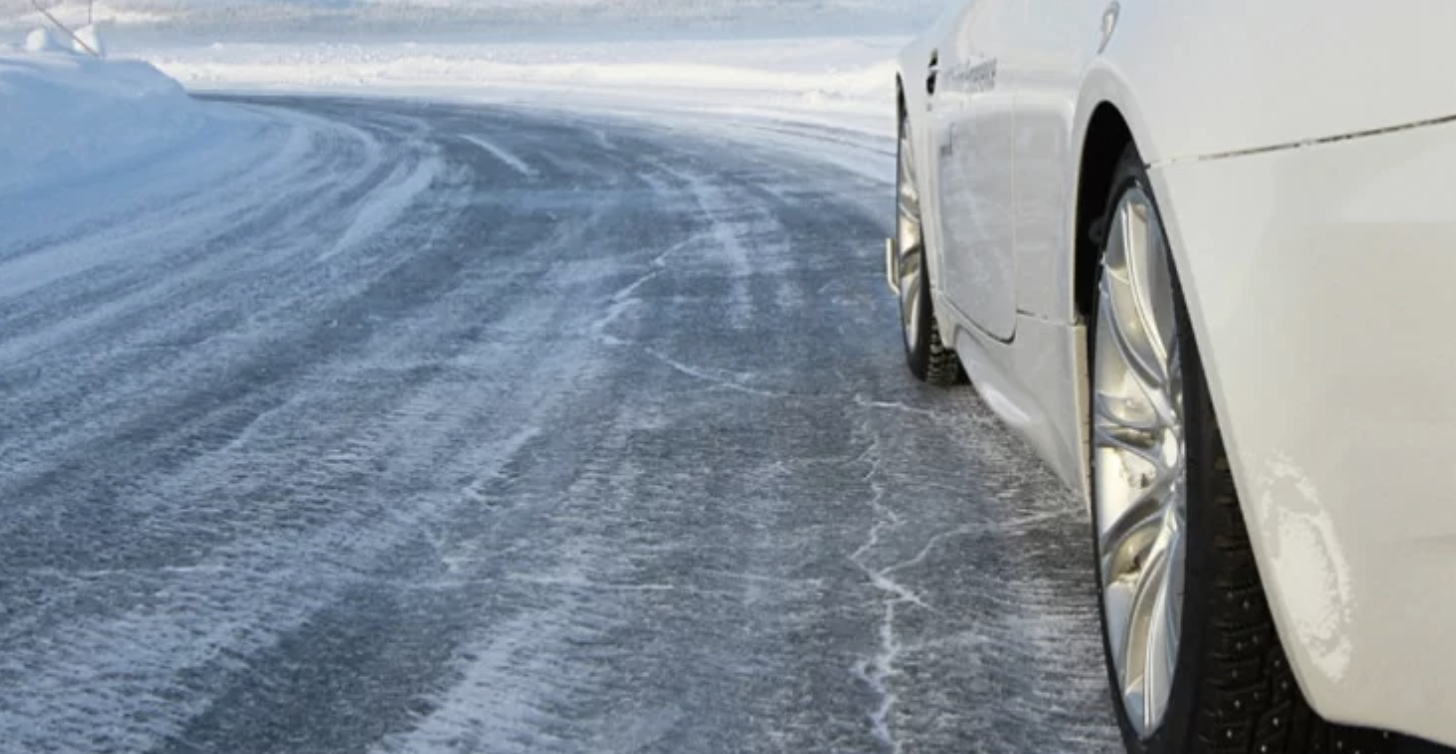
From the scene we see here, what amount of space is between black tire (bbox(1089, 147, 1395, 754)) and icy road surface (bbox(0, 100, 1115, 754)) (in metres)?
0.47

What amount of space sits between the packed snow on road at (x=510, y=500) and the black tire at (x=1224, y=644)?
1.54 ft

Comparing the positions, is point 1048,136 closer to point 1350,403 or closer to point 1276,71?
point 1276,71

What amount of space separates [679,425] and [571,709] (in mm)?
1989

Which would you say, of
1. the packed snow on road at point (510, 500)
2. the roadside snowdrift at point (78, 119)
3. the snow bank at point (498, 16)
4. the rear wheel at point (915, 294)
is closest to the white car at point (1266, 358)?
the packed snow on road at point (510, 500)

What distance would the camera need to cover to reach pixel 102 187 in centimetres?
1214

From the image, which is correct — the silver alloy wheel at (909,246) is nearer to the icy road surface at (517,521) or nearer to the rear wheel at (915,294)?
the rear wheel at (915,294)

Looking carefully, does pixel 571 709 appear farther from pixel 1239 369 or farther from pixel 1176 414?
pixel 1239 369

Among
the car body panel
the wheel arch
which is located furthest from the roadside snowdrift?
the car body panel

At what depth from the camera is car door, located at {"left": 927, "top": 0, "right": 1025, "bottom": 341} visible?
3.48 m

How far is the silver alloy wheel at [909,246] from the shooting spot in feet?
17.4

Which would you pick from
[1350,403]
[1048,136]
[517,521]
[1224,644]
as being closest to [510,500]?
[517,521]

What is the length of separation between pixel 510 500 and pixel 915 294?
165cm

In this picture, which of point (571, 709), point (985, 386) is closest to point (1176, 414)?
point (571, 709)

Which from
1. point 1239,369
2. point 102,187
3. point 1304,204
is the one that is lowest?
point 102,187
